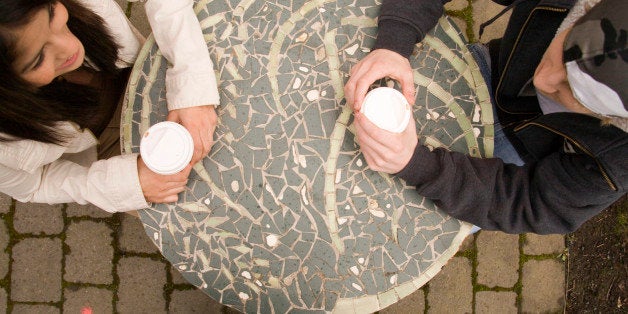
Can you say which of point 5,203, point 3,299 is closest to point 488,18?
point 5,203

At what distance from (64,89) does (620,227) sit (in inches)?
116

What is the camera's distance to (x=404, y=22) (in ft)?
4.98

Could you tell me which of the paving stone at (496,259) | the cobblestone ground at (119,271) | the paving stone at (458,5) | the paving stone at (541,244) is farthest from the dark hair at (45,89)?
the paving stone at (541,244)

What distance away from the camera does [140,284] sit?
2.61 m

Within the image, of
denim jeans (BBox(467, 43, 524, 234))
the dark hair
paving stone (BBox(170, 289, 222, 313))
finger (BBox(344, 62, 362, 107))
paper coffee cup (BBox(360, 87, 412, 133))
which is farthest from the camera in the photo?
paving stone (BBox(170, 289, 222, 313))

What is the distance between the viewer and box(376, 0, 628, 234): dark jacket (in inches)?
54.6

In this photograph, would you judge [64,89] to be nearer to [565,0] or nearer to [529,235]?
[565,0]

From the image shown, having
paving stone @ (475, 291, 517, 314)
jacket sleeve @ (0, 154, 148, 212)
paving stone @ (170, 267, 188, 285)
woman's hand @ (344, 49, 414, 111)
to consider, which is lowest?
paving stone @ (475, 291, 517, 314)

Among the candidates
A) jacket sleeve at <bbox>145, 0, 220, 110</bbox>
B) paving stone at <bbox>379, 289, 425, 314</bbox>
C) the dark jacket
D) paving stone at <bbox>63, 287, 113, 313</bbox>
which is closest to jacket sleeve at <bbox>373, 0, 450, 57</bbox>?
the dark jacket

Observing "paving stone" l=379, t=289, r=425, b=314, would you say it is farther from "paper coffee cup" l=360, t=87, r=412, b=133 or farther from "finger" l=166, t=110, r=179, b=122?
"finger" l=166, t=110, r=179, b=122

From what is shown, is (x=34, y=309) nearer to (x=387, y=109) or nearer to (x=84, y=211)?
(x=84, y=211)

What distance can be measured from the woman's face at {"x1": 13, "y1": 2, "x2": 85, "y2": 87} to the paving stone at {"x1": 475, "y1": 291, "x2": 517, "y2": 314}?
241cm

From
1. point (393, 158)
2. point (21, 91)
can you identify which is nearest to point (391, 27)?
point (393, 158)

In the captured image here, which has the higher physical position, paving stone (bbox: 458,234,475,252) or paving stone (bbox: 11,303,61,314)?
paving stone (bbox: 458,234,475,252)
